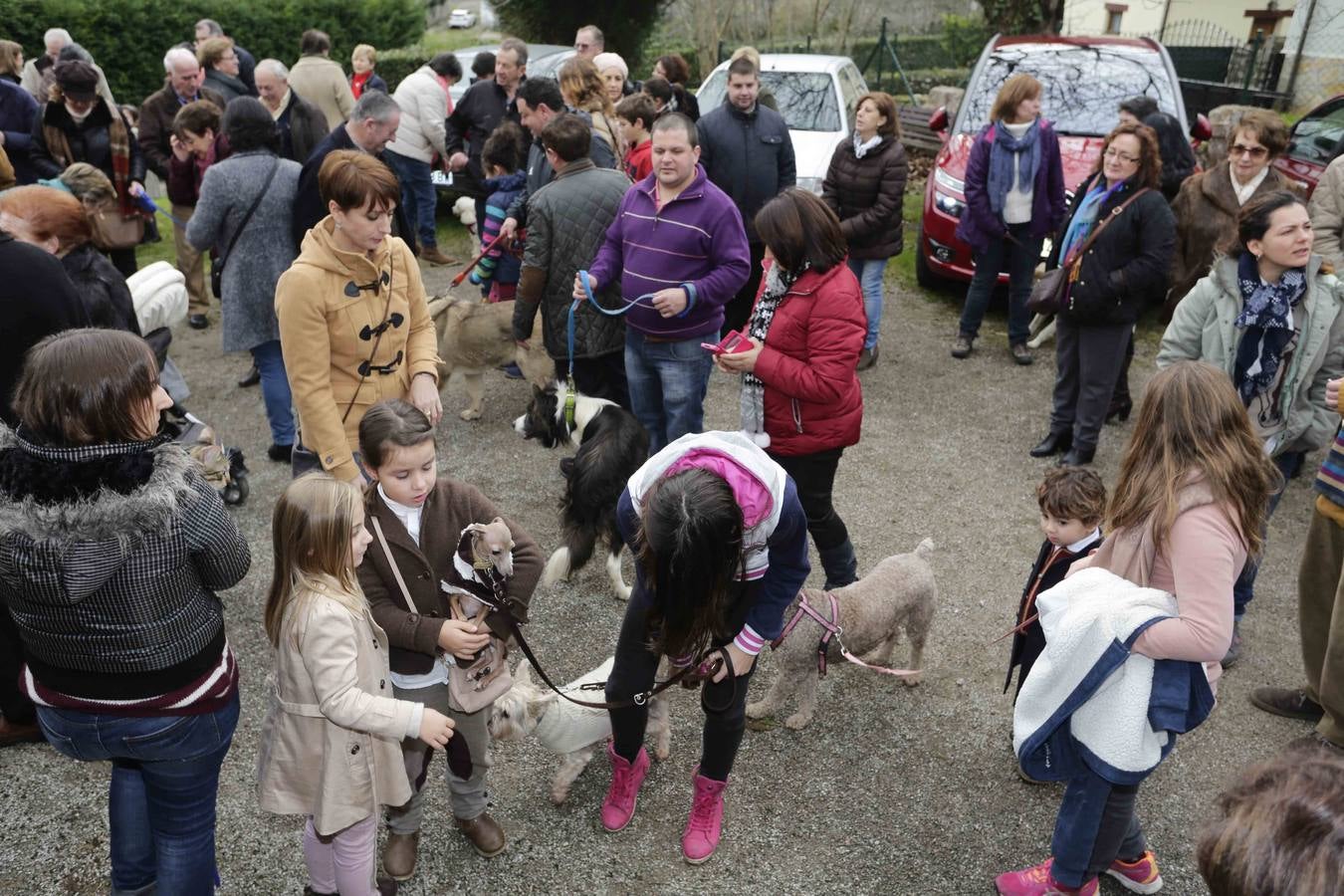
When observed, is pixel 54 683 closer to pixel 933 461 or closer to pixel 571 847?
pixel 571 847

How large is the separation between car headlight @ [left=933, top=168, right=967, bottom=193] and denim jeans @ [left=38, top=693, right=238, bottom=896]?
22.2ft

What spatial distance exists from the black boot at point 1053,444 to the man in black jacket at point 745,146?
85.3 inches

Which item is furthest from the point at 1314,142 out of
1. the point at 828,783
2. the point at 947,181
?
the point at 828,783

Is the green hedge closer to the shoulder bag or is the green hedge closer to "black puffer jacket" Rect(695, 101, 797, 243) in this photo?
"black puffer jacket" Rect(695, 101, 797, 243)

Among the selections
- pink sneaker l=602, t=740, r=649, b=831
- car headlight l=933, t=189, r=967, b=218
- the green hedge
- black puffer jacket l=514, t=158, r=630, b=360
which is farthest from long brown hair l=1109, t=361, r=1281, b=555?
the green hedge

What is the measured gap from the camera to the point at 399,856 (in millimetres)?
3043

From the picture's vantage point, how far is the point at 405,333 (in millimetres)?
3701

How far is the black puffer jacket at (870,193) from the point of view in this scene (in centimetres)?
658

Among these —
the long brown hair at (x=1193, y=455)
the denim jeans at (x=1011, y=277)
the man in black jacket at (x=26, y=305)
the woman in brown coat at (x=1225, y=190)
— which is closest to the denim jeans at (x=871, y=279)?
the denim jeans at (x=1011, y=277)

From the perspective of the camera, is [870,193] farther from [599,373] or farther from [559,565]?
[559,565]

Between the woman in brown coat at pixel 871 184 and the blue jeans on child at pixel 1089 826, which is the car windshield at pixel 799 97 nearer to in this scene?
the woman in brown coat at pixel 871 184

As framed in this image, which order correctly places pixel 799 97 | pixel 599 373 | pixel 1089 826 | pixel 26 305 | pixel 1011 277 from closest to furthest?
pixel 1089 826 → pixel 26 305 → pixel 599 373 → pixel 1011 277 → pixel 799 97

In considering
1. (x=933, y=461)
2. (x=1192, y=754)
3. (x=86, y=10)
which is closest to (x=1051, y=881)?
(x=1192, y=754)

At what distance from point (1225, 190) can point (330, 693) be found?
6.21 m
